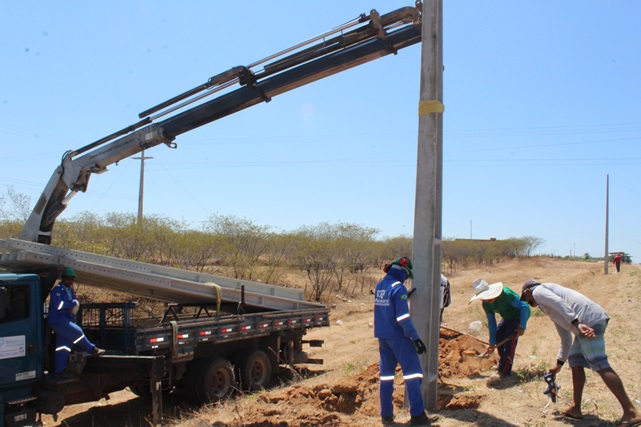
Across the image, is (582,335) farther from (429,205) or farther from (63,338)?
(63,338)

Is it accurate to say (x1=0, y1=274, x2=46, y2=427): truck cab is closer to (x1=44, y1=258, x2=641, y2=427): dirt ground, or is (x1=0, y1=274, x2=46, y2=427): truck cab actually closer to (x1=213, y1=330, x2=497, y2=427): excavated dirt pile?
(x1=44, y1=258, x2=641, y2=427): dirt ground

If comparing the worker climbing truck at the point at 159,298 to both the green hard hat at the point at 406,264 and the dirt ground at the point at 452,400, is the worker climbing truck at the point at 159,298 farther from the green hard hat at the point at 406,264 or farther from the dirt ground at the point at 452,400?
the green hard hat at the point at 406,264

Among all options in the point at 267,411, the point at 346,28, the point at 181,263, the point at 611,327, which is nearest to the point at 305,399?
the point at 267,411

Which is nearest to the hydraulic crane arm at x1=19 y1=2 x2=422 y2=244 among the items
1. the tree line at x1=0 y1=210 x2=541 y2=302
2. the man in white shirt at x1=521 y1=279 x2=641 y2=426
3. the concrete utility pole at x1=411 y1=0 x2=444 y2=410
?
the concrete utility pole at x1=411 y1=0 x2=444 y2=410

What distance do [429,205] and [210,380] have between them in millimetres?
4675

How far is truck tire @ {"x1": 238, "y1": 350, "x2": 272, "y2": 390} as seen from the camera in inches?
369

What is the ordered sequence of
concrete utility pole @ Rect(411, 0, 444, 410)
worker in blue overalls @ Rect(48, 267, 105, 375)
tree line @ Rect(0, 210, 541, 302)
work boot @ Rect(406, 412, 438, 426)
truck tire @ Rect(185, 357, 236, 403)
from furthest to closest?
tree line @ Rect(0, 210, 541, 302) < truck tire @ Rect(185, 357, 236, 403) < worker in blue overalls @ Rect(48, 267, 105, 375) < concrete utility pole @ Rect(411, 0, 444, 410) < work boot @ Rect(406, 412, 438, 426)

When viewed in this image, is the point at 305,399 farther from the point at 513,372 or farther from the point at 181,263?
the point at 181,263

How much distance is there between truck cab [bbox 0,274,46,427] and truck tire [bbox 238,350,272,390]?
3.57 meters

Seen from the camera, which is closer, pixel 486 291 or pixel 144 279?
pixel 486 291

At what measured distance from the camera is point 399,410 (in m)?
6.23

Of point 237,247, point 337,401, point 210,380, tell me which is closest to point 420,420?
point 337,401

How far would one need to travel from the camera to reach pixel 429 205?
6.01m

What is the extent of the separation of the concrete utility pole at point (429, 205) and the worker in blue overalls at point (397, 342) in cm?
25
